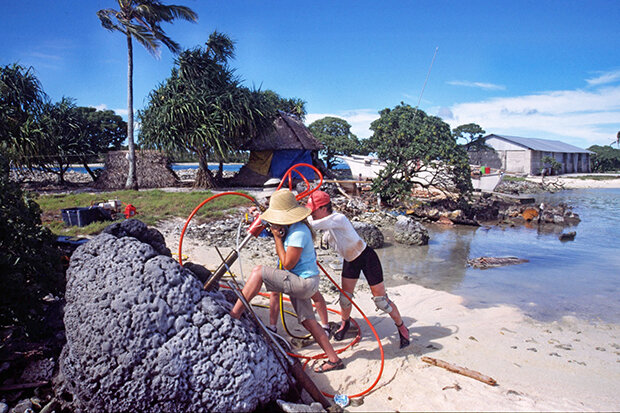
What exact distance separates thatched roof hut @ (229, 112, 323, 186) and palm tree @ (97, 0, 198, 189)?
5.63 metres

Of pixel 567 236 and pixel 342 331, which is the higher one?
pixel 342 331

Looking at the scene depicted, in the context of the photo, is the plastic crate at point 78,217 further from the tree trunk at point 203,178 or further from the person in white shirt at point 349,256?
the tree trunk at point 203,178

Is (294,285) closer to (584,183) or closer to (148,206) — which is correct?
(148,206)

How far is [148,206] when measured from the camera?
12.0m

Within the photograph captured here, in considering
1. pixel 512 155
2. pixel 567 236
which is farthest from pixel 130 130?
pixel 512 155

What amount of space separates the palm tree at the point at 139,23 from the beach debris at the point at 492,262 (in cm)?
1462

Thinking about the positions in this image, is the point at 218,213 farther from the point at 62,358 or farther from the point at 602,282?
the point at 602,282

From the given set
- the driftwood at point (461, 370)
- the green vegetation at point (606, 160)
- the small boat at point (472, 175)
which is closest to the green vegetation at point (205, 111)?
the small boat at point (472, 175)

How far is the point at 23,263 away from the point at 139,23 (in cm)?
1627

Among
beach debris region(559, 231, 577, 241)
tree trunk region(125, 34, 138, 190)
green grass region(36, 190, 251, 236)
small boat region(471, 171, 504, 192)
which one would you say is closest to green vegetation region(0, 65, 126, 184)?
tree trunk region(125, 34, 138, 190)

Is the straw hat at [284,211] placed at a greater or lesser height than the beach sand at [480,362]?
greater

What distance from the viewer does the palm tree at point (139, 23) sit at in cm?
1619

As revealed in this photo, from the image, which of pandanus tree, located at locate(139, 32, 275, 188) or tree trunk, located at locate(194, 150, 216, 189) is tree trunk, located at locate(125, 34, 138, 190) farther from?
tree trunk, located at locate(194, 150, 216, 189)

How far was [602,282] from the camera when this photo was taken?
305 inches
